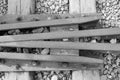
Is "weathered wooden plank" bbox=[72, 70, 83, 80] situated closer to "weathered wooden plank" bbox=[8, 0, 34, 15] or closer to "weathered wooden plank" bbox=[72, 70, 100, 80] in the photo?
"weathered wooden plank" bbox=[72, 70, 100, 80]

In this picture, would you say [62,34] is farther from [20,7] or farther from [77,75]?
[20,7]

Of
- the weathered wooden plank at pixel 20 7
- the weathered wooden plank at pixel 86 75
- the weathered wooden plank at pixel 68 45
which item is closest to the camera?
the weathered wooden plank at pixel 68 45

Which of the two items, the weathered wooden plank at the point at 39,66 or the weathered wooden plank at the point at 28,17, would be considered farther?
the weathered wooden plank at the point at 28,17

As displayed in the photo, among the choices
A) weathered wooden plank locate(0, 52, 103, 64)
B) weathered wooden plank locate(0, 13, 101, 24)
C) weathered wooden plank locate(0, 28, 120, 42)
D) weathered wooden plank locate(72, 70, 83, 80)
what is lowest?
weathered wooden plank locate(72, 70, 83, 80)

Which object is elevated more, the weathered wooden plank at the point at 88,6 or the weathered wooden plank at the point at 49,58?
the weathered wooden plank at the point at 88,6

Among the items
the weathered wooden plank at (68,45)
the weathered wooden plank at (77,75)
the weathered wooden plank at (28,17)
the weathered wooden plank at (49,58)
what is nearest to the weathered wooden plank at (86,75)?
the weathered wooden plank at (77,75)

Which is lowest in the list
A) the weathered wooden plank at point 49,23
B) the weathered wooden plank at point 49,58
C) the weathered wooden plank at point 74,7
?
the weathered wooden plank at point 49,58

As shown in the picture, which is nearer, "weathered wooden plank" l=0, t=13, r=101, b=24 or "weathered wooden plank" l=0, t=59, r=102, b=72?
"weathered wooden plank" l=0, t=59, r=102, b=72

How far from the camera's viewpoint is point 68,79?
113 inches

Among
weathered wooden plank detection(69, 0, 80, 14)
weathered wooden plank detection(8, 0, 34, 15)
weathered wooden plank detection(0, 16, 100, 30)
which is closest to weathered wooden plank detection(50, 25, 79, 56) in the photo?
weathered wooden plank detection(0, 16, 100, 30)

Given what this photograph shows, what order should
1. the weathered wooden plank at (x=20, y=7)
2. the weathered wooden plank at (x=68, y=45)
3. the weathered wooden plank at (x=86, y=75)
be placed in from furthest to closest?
the weathered wooden plank at (x=20, y=7), the weathered wooden plank at (x=86, y=75), the weathered wooden plank at (x=68, y=45)

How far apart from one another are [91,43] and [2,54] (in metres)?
1.27

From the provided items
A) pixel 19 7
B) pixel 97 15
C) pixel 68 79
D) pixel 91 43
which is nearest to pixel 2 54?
pixel 19 7

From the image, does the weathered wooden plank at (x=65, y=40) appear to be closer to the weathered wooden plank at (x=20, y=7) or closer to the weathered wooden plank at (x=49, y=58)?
the weathered wooden plank at (x=49, y=58)
